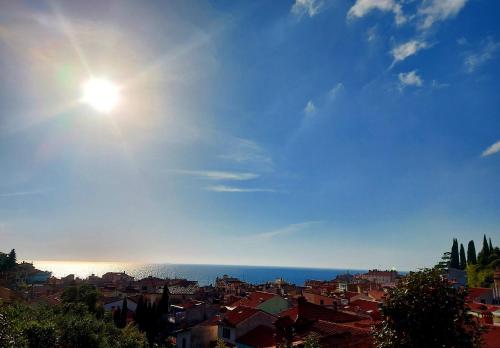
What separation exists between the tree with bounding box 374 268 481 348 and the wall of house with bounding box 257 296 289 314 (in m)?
40.8

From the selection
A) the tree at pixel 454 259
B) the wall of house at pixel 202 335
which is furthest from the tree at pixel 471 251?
the wall of house at pixel 202 335

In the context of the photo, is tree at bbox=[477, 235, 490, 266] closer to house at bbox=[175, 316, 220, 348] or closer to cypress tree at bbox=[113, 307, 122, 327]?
house at bbox=[175, 316, 220, 348]

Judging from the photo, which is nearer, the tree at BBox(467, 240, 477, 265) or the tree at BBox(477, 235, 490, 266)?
the tree at BBox(477, 235, 490, 266)

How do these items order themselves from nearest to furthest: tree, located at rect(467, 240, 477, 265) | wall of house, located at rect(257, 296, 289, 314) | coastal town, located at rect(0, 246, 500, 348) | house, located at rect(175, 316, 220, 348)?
coastal town, located at rect(0, 246, 500, 348) → house, located at rect(175, 316, 220, 348) → wall of house, located at rect(257, 296, 289, 314) → tree, located at rect(467, 240, 477, 265)

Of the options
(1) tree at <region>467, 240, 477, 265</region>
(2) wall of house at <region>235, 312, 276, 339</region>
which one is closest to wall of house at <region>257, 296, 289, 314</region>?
(2) wall of house at <region>235, 312, 276, 339</region>

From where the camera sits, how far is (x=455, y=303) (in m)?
12.9

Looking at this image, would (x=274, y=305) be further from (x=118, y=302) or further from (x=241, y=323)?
(x=118, y=302)

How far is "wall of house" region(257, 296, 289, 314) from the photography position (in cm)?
5273

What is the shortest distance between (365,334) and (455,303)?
48.6 ft

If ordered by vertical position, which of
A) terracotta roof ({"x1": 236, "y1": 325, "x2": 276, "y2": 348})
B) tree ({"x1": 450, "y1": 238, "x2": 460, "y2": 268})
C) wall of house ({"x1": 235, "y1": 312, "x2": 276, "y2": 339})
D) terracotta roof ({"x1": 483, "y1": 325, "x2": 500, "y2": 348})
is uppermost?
Result: tree ({"x1": 450, "y1": 238, "x2": 460, "y2": 268})

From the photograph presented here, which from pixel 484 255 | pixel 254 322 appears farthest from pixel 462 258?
pixel 254 322

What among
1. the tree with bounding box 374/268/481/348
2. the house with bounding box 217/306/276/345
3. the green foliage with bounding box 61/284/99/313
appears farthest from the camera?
the green foliage with bounding box 61/284/99/313

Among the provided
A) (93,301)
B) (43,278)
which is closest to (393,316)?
(93,301)

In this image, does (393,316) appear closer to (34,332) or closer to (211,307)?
(34,332)
